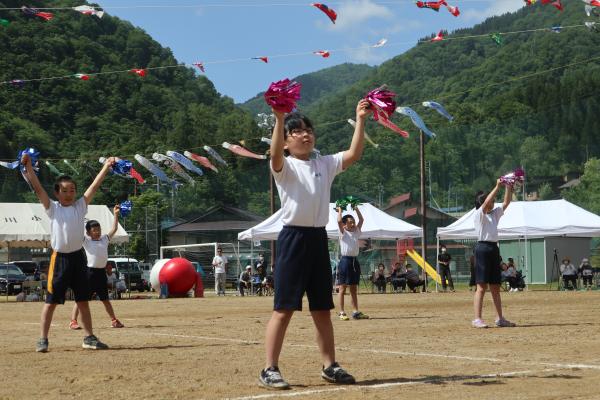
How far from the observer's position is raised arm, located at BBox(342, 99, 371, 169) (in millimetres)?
6866

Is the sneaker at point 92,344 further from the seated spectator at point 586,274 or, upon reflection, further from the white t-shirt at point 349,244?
the seated spectator at point 586,274

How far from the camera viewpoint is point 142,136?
6253 centimetres

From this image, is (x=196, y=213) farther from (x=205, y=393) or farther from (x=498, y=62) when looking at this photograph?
(x=205, y=393)

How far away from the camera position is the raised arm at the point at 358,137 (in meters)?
6.87

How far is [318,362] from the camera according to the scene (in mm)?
8258

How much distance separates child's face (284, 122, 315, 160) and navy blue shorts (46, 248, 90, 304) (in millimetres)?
3953

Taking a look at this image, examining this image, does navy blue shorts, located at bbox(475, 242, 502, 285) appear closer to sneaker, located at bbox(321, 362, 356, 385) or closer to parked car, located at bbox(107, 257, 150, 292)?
sneaker, located at bbox(321, 362, 356, 385)

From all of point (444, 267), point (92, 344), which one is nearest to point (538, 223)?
point (444, 267)

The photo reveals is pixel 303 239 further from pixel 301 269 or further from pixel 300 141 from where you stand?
pixel 300 141

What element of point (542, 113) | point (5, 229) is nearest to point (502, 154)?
point (542, 113)

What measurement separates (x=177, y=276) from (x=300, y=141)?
28.2m

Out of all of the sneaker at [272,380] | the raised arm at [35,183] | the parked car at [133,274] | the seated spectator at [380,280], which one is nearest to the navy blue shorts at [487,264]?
the raised arm at [35,183]

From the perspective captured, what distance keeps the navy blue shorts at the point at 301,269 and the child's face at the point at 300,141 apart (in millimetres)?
573

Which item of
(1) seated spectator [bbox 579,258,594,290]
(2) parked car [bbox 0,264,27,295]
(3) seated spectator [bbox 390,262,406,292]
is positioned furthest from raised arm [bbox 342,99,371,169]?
(2) parked car [bbox 0,264,27,295]
